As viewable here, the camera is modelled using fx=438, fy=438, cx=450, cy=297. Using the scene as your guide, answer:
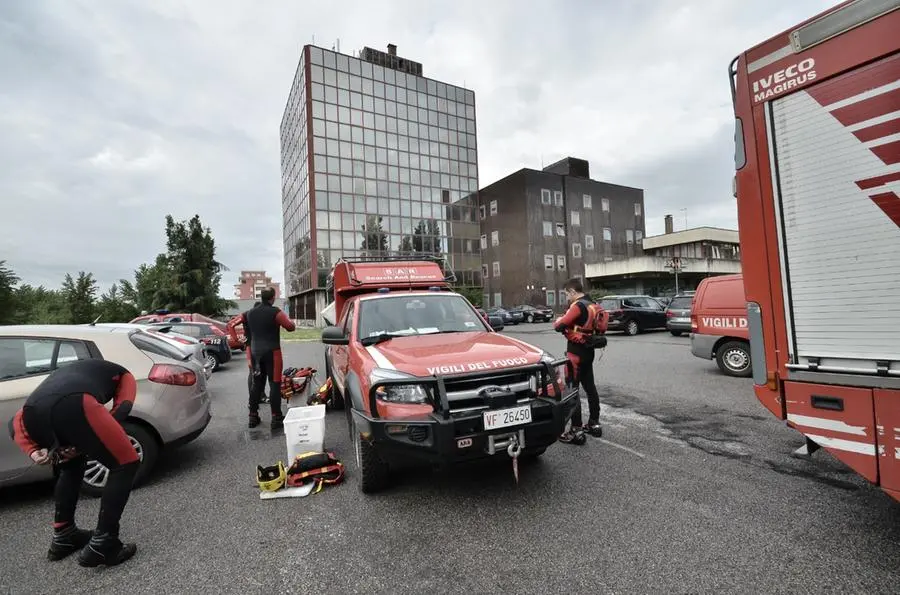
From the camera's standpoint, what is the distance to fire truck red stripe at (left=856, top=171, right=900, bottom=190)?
Answer: 2246 millimetres

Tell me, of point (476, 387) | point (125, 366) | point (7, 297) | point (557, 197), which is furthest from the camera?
point (557, 197)

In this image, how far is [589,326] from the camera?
189 inches

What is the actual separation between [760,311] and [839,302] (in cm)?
42

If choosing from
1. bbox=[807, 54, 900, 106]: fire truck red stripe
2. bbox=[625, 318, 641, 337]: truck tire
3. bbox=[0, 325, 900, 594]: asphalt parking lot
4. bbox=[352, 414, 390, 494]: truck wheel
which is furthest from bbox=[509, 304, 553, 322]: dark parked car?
bbox=[807, 54, 900, 106]: fire truck red stripe

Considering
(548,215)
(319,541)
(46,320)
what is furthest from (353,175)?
(319,541)

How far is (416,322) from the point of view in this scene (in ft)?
15.3

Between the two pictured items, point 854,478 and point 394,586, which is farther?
point 854,478

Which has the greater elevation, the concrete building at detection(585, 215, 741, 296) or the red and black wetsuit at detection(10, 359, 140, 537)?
the concrete building at detection(585, 215, 741, 296)

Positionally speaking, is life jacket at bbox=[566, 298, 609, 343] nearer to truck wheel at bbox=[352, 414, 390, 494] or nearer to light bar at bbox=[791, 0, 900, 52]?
truck wheel at bbox=[352, 414, 390, 494]

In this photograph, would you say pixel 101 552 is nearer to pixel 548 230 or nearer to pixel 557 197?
pixel 548 230

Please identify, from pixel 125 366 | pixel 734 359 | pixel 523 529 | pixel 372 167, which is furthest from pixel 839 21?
pixel 372 167

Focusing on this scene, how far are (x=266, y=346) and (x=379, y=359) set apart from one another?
2952 millimetres

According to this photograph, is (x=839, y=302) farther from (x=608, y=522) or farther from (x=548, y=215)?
(x=548, y=215)

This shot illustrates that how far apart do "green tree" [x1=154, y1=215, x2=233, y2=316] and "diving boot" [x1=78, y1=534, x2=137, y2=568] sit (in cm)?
4459
